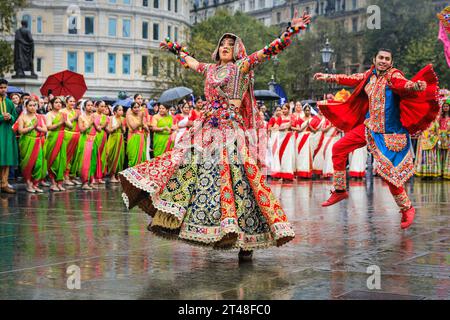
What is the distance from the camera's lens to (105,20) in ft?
294

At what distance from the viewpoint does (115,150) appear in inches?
756

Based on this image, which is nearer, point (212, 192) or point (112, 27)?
point (212, 192)

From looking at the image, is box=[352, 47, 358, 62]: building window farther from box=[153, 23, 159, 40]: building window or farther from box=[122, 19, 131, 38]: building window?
box=[122, 19, 131, 38]: building window

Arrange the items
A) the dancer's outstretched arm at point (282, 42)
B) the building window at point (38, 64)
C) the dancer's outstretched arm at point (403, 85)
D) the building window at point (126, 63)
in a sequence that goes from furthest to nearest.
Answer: the building window at point (126, 63)
the building window at point (38, 64)
the dancer's outstretched arm at point (403, 85)
the dancer's outstretched arm at point (282, 42)

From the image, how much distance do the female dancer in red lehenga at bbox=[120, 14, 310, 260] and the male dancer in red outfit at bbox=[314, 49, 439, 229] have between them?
2558 millimetres

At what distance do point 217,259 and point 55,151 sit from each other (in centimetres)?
1013

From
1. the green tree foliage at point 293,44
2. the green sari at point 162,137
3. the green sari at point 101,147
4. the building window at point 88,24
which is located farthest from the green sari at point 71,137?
the building window at point 88,24

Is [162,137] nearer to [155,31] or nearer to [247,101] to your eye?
[247,101]

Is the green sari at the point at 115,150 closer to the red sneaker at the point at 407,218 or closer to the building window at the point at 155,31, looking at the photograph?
the red sneaker at the point at 407,218

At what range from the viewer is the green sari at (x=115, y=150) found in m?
19.1

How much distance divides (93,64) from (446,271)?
85623 mm

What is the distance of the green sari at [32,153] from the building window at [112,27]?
7571cm

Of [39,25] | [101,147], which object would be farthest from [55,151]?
[39,25]
